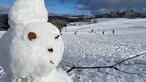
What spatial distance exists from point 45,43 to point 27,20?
0.17 metres

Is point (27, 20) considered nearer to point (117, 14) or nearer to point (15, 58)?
point (15, 58)

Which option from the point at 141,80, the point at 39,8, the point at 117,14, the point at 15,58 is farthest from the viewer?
the point at 117,14

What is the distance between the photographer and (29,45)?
166 cm

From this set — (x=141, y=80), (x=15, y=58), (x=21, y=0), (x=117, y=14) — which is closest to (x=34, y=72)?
(x=15, y=58)

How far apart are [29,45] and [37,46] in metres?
0.04

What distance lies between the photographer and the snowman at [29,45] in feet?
5.42

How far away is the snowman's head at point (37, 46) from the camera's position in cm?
165

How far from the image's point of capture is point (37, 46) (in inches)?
65.6

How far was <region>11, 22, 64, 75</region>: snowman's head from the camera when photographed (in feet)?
5.42

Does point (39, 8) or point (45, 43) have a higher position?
point (39, 8)

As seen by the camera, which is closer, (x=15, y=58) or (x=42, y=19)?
(x=15, y=58)

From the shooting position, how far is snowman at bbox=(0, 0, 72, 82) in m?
1.65

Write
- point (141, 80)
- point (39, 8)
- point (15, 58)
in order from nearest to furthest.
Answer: point (15, 58) < point (39, 8) < point (141, 80)

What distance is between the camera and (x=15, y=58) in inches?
64.3
